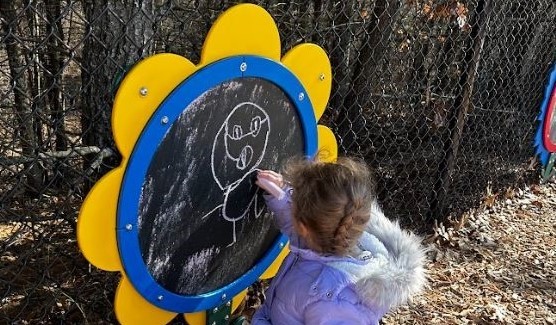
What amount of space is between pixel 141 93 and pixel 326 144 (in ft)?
3.93

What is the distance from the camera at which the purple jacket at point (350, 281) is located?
2070 millimetres

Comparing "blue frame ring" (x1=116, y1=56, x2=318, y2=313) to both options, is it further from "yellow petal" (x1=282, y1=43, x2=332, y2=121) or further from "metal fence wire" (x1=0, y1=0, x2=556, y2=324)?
"metal fence wire" (x1=0, y1=0, x2=556, y2=324)

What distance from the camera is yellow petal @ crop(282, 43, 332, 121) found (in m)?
2.56

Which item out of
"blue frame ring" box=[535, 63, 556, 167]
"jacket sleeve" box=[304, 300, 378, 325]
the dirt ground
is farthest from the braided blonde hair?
"blue frame ring" box=[535, 63, 556, 167]

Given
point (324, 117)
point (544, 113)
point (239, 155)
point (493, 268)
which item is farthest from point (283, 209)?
point (544, 113)

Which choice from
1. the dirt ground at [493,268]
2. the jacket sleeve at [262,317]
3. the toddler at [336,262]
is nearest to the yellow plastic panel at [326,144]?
the toddler at [336,262]

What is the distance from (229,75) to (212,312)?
1068mm

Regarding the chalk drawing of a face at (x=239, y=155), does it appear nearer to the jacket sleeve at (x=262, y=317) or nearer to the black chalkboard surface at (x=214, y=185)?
the black chalkboard surface at (x=214, y=185)

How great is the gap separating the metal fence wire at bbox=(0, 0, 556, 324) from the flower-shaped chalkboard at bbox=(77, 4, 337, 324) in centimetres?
42

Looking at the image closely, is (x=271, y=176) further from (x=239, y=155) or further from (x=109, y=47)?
(x=109, y=47)

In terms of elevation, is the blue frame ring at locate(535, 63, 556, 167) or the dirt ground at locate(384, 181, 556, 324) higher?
the blue frame ring at locate(535, 63, 556, 167)

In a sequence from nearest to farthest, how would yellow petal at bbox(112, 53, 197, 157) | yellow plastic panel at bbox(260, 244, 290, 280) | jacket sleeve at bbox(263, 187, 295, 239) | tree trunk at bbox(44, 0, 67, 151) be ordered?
yellow petal at bbox(112, 53, 197, 157), jacket sleeve at bbox(263, 187, 295, 239), yellow plastic panel at bbox(260, 244, 290, 280), tree trunk at bbox(44, 0, 67, 151)

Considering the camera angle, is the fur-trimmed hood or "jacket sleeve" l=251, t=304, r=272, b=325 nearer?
the fur-trimmed hood

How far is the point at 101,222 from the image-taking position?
2.00m
